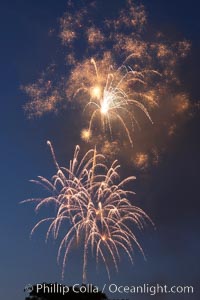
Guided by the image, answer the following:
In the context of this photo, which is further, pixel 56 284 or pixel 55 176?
pixel 56 284

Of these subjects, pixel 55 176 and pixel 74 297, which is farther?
pixel 74 297

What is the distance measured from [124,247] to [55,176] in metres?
9.73

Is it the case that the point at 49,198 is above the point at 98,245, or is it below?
above

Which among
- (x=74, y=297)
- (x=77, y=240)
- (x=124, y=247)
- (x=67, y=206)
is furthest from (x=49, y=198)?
(x=74, y=297)

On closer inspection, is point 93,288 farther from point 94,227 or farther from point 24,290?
point 94,227

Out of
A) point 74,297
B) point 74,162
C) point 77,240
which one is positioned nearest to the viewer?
point 77,240

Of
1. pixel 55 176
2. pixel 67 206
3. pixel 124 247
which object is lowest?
pixel 124 247

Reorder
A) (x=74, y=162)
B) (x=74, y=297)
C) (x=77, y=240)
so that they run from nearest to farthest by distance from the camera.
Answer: (x=77, y=240), (x=74, y=162), (x=74, y=297)

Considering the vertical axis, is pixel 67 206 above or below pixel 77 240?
above

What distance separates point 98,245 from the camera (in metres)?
45.3

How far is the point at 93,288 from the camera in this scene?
2798 inches

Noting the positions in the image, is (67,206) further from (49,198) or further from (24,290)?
(24,290)

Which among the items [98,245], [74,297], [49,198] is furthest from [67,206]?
[74,297]

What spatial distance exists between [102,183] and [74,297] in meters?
28.4
